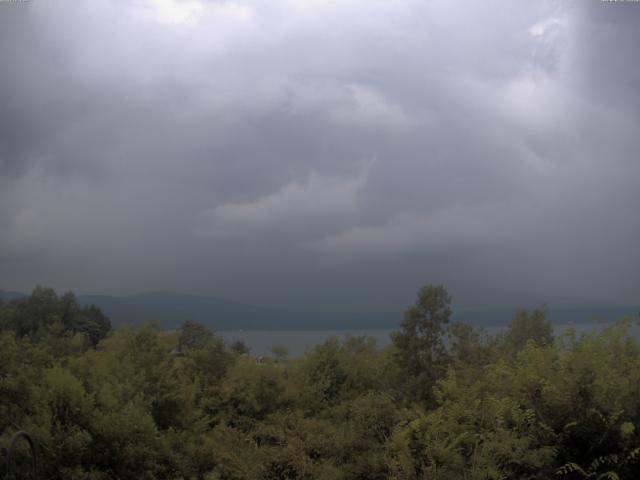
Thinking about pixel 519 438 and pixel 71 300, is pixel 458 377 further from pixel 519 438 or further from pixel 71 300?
pixel 71 300

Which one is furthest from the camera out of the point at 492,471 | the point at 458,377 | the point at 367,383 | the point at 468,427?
the point at 367,383

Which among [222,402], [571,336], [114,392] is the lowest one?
[222,402]

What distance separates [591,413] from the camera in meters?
8.16

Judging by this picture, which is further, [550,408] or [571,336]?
[571,336]

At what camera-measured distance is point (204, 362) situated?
58.5 feet

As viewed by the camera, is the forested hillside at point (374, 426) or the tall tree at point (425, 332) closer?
the forested hillside at point (374, 426)

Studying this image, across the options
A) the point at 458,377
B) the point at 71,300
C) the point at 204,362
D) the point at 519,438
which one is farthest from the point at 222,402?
the point at 71,300

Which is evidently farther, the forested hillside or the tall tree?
the tall tree

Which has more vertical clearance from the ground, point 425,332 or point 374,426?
point 425,332

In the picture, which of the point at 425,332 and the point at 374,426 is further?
the point at 425,332

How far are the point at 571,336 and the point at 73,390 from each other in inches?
315

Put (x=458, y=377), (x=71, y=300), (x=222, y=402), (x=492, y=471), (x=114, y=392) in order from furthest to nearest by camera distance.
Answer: (x=71, y=300), (x=222, y=402), (x=458, y=377), (x=114, y=392), (x=492, y=471)

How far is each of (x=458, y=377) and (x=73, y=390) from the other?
7201mm

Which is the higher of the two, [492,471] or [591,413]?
[591,413]
